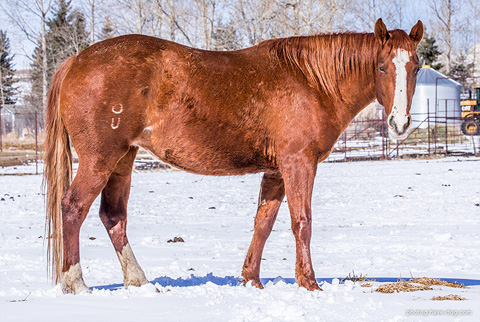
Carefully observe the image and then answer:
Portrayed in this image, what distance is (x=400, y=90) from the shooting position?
451 cm

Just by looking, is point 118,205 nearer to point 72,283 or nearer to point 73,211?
point 73,211

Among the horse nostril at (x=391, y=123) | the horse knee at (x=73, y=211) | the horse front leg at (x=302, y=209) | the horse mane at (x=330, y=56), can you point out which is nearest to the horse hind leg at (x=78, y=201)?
the horse knee at (x=73, y=211)

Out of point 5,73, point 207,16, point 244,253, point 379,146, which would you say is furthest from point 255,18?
point 5,73

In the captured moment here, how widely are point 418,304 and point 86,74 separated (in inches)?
121

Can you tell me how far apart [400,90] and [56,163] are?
2.89 m

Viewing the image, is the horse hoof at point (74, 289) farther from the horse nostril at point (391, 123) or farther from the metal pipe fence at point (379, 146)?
the metal pipe fence at point (379, 146)

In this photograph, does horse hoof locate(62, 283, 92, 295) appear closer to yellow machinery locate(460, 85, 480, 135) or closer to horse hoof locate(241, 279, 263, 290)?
horse hoof locate(241, 279, 263, 290)

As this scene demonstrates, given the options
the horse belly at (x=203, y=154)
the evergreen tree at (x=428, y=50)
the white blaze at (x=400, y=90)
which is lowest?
the horse belly at (x=203, y=154)

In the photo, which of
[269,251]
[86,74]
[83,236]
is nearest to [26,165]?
[83,236]

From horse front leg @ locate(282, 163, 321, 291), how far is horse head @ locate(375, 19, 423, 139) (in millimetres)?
763

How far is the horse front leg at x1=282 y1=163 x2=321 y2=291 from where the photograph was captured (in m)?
4.58

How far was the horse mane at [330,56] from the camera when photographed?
16.0 ft

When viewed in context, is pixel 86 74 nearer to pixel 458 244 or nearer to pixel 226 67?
pixel 226 67

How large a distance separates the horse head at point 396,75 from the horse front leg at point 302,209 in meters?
0.76
